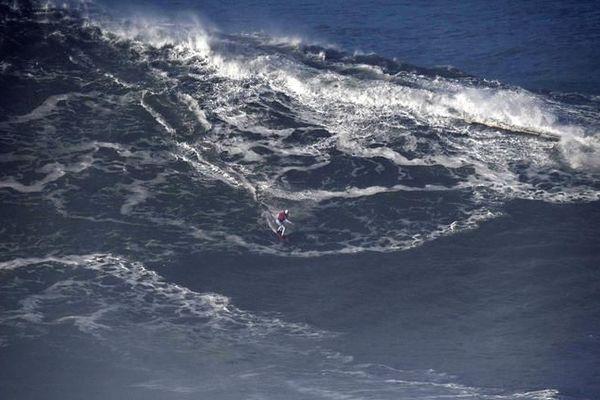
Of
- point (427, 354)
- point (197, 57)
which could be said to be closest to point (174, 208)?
point (197, 57)

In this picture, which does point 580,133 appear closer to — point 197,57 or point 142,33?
point 197,57

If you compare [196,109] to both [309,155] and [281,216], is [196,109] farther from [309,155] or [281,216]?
[281,216]

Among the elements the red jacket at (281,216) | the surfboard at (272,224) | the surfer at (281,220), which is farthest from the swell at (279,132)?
the red jacket at (281,216)

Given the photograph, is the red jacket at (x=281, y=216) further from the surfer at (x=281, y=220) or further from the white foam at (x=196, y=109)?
the white foam at (x=196, y=109)

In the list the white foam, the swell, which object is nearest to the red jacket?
the swell

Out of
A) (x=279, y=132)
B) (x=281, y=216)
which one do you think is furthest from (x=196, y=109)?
(x=281, y=216)

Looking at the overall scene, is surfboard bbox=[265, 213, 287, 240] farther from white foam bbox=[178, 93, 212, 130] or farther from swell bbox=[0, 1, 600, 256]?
white foam bbox=[178, 93, 212, 130]
